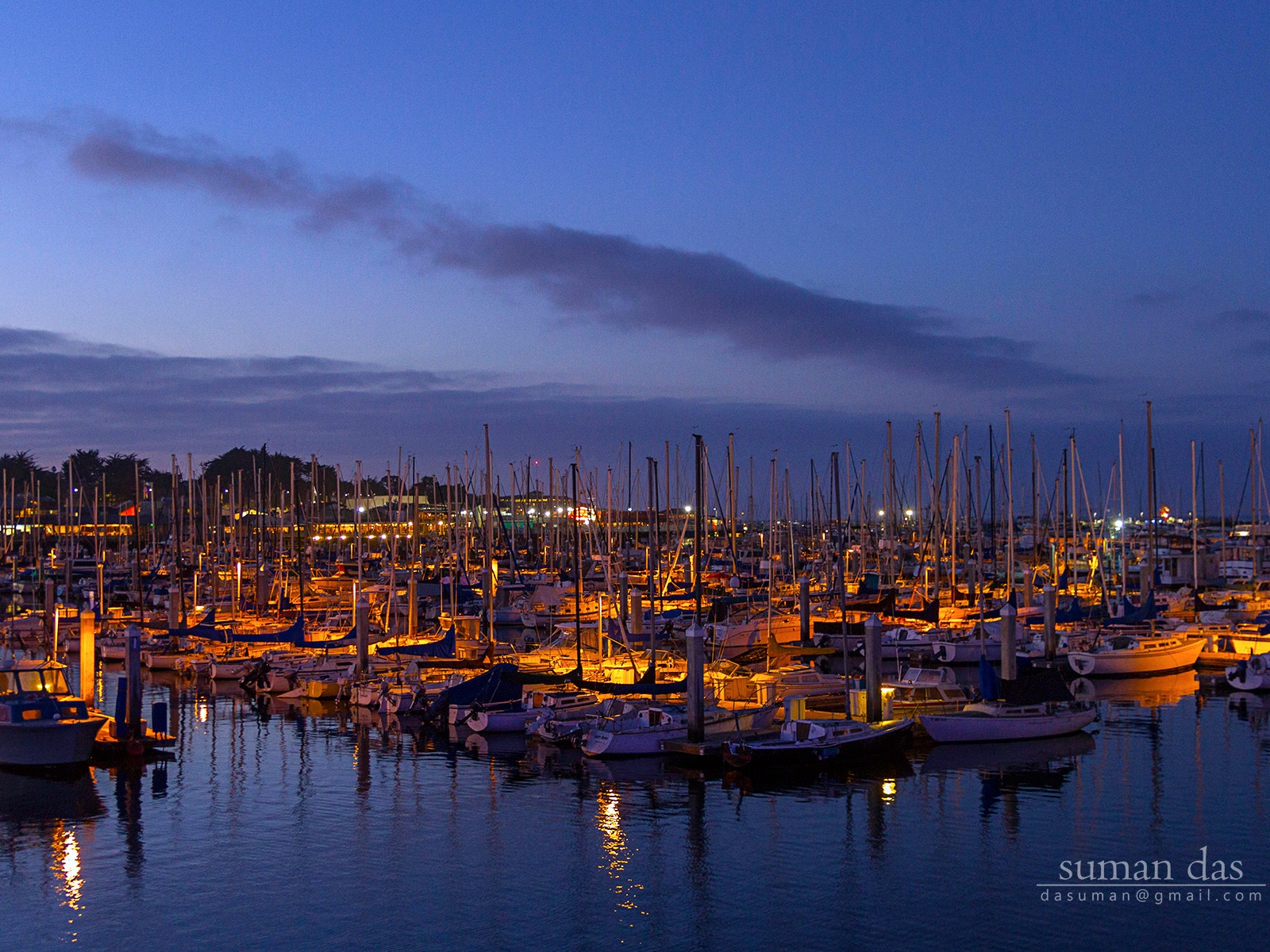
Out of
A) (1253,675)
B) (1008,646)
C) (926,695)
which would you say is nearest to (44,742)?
(926,695)

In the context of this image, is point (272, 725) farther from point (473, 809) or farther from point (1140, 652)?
point (1140, 652)

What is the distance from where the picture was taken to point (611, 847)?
2467cm

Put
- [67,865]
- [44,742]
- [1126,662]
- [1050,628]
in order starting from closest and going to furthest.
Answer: [67,865], [44,742], [1126,662], [1050,628]

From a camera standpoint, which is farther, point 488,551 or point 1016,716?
point 488,551

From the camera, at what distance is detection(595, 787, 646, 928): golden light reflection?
71.4 ft

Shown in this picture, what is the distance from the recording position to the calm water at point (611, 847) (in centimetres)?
2023

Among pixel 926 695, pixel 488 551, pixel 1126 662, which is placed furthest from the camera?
pixel 488 551

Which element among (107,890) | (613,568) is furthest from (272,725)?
(613,568)

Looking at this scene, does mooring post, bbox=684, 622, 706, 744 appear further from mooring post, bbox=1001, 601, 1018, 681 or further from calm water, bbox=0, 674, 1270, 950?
mooring post, bbox=1001, 601, 1018, 681

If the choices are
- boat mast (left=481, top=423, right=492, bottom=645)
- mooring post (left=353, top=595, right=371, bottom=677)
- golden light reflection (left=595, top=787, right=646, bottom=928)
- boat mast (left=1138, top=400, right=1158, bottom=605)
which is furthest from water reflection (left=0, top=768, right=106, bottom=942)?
boat mast (left=1138, top=400, right=1158, bottom=605)

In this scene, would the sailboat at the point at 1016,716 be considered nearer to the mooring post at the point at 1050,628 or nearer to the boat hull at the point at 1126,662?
the boat hull at the point at 1126,662

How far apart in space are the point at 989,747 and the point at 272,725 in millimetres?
21826

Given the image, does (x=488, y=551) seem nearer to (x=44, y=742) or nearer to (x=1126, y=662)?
(x=44, y=742)

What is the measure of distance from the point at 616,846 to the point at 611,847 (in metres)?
0.14
